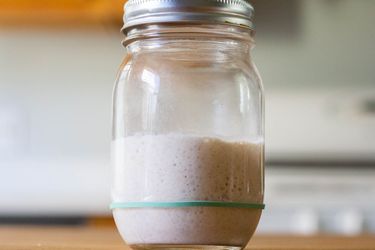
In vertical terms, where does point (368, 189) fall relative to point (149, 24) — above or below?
below

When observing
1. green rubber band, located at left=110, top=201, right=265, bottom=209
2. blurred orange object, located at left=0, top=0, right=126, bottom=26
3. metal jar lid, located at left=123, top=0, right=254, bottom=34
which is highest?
blurred orange object, located at left=0, top=0, right=126, bottom=26

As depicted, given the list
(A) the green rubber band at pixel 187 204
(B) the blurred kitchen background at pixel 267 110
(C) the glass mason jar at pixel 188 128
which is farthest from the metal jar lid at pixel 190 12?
(B) the blurred kitchen background at pixel 267 110

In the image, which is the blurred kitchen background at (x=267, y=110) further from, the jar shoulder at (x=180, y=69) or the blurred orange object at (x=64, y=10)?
the jar shoulder at (x=180, y=69)

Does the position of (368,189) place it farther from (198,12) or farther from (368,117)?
(198,12)

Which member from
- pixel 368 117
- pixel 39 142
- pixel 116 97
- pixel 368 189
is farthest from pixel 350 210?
pixel 116 97

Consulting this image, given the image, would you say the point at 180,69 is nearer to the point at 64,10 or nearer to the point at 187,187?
the point at 187,187

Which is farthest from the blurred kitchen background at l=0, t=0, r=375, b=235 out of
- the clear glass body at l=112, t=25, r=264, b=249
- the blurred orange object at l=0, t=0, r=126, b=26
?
the clear glass body at l=112, t=25, r=264, b=249

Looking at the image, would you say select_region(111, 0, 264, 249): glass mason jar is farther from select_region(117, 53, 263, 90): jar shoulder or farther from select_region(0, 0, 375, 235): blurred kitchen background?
select_region(0, 0, 375, 235): blurred kitchen background
